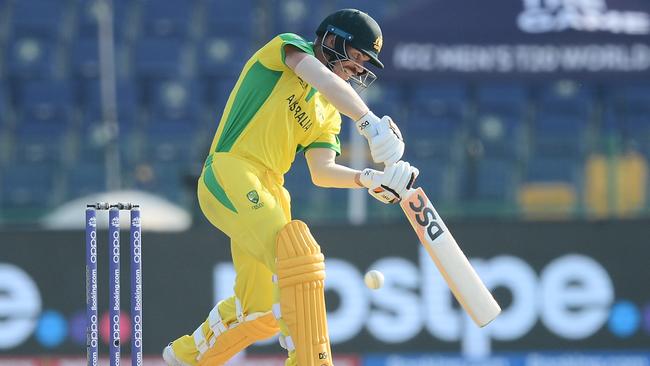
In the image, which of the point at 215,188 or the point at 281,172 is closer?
the point at 215,188

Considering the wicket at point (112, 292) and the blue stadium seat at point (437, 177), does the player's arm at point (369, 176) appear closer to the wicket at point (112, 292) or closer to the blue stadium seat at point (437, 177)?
the wicket at point (112, 292)

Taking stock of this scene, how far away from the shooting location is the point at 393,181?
425 centimetres

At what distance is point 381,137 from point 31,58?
25.1 ft

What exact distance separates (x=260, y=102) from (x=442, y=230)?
0.85m

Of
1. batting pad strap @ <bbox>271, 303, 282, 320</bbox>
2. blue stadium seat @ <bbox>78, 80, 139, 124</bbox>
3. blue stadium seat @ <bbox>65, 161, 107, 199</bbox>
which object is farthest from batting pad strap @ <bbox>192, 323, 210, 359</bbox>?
blue stadium seat @ <bbox>78, 80, 139, 124</bbox>

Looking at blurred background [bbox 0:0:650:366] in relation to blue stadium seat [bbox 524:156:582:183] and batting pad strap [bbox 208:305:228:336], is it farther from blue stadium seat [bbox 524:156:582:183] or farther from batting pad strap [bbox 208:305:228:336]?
batting pad strap [bbox 208:305:228:336]

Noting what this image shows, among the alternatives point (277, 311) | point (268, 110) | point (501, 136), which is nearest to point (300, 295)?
point (277, 311)

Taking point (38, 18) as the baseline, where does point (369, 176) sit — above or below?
below

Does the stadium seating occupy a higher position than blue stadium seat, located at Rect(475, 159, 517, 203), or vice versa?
the stadium seating

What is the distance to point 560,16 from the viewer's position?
325 inches

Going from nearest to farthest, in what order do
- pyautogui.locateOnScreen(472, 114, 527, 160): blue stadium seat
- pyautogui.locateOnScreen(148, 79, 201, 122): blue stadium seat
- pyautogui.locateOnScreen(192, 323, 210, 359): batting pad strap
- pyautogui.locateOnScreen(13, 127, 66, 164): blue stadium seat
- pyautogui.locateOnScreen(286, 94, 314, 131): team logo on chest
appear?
pyautogui.locateOnScreen(286, 94, 314, 131): team logo on chest, pyautogui.locateOnScreen(192, 323, 210, 359): batting pad strap, pyautogui.locateOnScreen(13, 127, 66, 164): blue stadium seat, pyautogui.locateOnScreen(472, 114, 527, 160): blue stadium seat, pyautogui.locateOnScreen(148, 79, 201, 122): blue stadium seat

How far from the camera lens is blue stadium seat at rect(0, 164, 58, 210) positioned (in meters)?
10.1

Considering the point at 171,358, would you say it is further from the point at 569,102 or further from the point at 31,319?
the point at 569,102

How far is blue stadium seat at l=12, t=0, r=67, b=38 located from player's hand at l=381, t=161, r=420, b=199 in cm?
759
